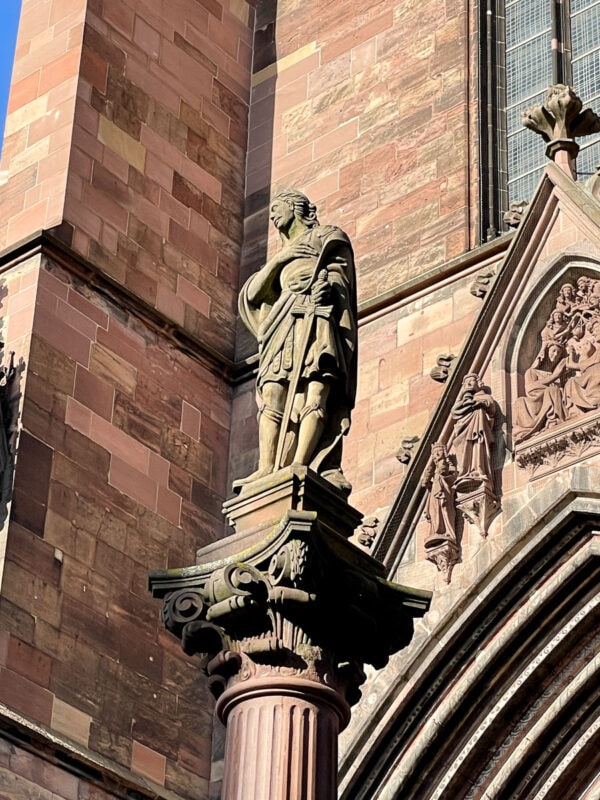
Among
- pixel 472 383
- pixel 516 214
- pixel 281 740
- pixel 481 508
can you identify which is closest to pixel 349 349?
pixel 281 740

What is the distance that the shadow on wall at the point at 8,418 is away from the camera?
11430mm

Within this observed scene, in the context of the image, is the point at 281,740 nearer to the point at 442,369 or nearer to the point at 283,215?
the point at 283,215

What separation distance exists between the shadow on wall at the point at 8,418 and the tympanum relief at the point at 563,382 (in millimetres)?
2940

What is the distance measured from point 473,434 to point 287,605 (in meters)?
3.88

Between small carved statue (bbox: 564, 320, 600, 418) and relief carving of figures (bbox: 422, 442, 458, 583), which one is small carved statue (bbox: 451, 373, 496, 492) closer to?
relief carving of figures (bbox: 422, 442, 458, 583)

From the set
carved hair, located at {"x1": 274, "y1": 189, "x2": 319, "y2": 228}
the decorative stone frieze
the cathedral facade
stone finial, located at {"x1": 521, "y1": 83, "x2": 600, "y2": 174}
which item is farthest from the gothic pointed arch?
carved hair, located at {"x1": 274, "y1": 189, "x2": 319, "y2": 228}

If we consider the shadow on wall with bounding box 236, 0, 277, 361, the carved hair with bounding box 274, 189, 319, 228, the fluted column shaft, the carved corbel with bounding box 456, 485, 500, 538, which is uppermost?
the shadow on wall with bounding box 236, 0, 277, 361

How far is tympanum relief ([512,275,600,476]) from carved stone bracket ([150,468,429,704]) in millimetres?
3376

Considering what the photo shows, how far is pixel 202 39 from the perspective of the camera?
14.8 metres

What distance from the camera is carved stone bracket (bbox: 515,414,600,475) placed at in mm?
10820

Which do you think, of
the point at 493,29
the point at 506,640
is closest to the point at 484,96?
the point at 493,29

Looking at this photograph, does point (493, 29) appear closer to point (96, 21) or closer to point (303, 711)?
point (96, 21)

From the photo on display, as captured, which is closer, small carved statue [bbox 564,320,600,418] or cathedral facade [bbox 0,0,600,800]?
cathedral facade [bbox 0,0,600,800]

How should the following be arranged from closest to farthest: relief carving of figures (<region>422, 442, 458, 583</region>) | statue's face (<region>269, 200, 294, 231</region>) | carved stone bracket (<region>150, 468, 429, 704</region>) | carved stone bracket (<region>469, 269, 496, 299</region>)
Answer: carved stone bracket (<region>150, 468, 429, 704</region>), statue's face (<region>269, 200, 294, 231</region>), relief carving of figures (<region>422, 442, 458, 583</region>), carved stone bracket (<region>469, 269, 496, 299</region>)
